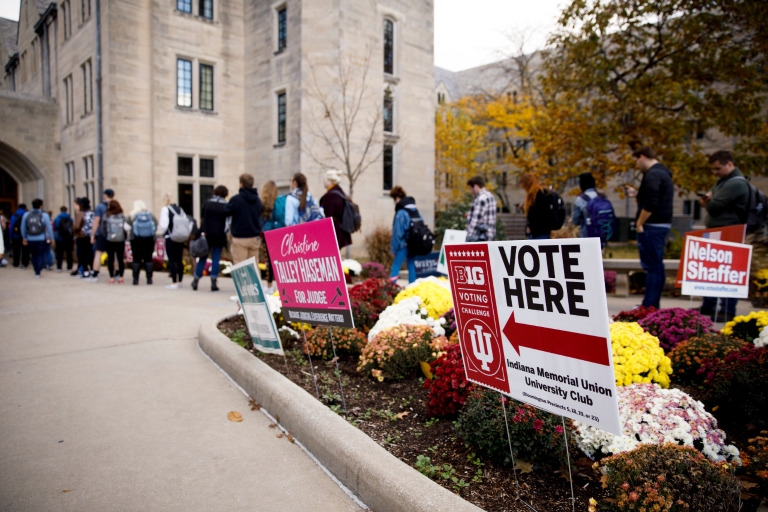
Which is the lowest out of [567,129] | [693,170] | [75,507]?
[75,507]

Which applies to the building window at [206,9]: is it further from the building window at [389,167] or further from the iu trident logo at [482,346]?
the iu trident logo at [482,346]

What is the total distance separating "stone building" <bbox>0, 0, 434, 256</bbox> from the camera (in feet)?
67.9

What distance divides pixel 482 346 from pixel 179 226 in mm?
9663

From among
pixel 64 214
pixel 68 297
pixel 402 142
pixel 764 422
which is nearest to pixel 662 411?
pixel 764 422

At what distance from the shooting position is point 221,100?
2294cm

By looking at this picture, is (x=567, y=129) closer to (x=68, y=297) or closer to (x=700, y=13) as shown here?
(x=700, y=13)

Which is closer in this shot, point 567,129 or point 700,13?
point 700,13

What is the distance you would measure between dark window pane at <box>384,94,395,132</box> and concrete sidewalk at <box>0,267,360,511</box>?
17961 mm

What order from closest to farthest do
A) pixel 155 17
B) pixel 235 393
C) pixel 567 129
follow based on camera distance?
pixel 235 393, pixel 567 129, pixel 155 17

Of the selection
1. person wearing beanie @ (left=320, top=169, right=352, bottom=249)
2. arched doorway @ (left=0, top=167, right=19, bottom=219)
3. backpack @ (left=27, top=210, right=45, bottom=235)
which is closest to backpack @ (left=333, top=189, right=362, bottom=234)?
person wearing beanie @ (left=320, top=169, right=352, bottom=249)

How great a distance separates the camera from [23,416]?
4207 mm

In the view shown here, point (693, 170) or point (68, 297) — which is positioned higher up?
point (693, 170)

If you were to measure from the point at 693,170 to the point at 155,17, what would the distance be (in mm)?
20258

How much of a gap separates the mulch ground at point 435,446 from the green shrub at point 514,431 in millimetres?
86
